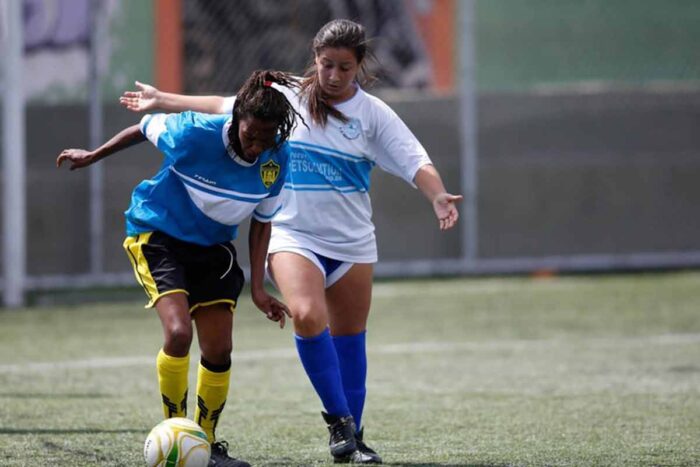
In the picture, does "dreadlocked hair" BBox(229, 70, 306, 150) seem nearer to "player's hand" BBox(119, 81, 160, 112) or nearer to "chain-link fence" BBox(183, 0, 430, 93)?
"player's hand" BBox(119, 81, 160, 112)

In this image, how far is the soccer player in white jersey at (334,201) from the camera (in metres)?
5.54

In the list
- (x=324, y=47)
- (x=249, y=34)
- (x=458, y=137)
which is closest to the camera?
(x=324, y=47)

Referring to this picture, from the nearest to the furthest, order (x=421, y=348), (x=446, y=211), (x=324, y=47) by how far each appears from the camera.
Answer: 1. (x=446, y=211)
2. (x=324, y=47)
3. (x=421, y=348)

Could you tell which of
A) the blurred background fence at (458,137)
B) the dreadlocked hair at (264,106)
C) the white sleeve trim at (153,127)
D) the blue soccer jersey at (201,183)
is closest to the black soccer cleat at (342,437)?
the blue soccer jersey at (201,183)

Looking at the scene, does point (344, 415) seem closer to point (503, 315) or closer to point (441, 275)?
point (503, 315)

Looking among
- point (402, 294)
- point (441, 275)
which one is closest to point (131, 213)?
point (402, 294)

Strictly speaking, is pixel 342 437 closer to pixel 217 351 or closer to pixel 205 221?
pixel 217 351

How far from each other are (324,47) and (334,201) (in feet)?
2.09

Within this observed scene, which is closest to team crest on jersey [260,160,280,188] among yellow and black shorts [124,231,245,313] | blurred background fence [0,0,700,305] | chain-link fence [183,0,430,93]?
yellow and black shorts [124,231,245,313]

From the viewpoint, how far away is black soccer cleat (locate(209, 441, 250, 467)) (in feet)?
17.3

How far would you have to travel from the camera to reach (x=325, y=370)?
18.0 feet

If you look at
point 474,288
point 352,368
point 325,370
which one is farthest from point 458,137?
point 325,370

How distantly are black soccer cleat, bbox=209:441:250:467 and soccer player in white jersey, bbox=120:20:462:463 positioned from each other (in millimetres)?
407

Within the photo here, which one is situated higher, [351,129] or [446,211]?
[351,129]
